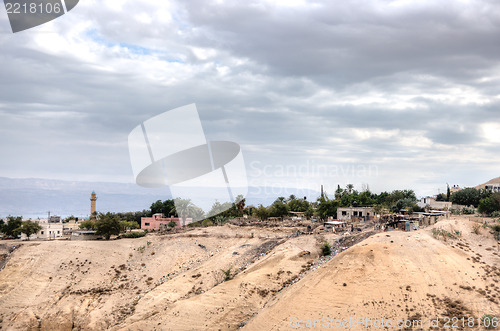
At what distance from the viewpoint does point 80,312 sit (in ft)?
101

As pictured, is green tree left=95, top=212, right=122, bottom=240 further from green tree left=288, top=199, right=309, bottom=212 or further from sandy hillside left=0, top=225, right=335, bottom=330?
green tree left=288, top=199, right=309, bottom=212

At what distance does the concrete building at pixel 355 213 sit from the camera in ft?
168

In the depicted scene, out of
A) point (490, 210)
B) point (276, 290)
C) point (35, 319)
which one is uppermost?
point (490, 210)

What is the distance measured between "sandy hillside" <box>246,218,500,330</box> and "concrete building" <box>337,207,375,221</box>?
22.9 m

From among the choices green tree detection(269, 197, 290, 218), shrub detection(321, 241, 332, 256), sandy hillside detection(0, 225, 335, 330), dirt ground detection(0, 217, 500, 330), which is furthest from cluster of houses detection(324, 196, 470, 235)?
green tree detection(269, 197, 290, 218)

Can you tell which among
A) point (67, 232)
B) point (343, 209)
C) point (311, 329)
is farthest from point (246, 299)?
point (67, 232)

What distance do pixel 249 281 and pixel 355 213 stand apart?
27488 millimetres

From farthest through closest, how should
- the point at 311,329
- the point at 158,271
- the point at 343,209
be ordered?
the point at 343,209, the point at 158,271, the point at 311,329

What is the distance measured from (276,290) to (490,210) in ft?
114

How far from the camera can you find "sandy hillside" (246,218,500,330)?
22062 mm

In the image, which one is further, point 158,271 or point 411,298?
point 158,271

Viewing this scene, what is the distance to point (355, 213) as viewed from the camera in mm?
52219

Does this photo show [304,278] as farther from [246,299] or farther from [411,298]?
[411,298]

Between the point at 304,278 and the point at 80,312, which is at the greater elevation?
the point at 304,278
